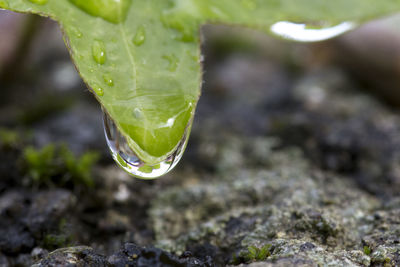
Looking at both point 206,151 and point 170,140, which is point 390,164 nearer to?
point 206,151

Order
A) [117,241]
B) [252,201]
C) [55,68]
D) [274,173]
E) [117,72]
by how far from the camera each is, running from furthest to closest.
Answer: [55,68]
[274,173]
[252,201]
[117,241]
[117,72]

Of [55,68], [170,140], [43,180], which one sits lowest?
[55,68]

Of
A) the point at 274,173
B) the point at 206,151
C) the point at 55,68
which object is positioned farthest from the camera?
the point at 55,68

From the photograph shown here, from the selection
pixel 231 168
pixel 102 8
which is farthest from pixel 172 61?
pixel 231 168

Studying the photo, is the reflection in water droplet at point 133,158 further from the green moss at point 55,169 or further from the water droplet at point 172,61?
the green moss at point 55,169

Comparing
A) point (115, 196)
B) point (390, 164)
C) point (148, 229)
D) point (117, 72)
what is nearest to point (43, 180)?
point (115, 196)

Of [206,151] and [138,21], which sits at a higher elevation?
[138,21]

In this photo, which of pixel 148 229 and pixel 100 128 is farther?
pixel 100 128
